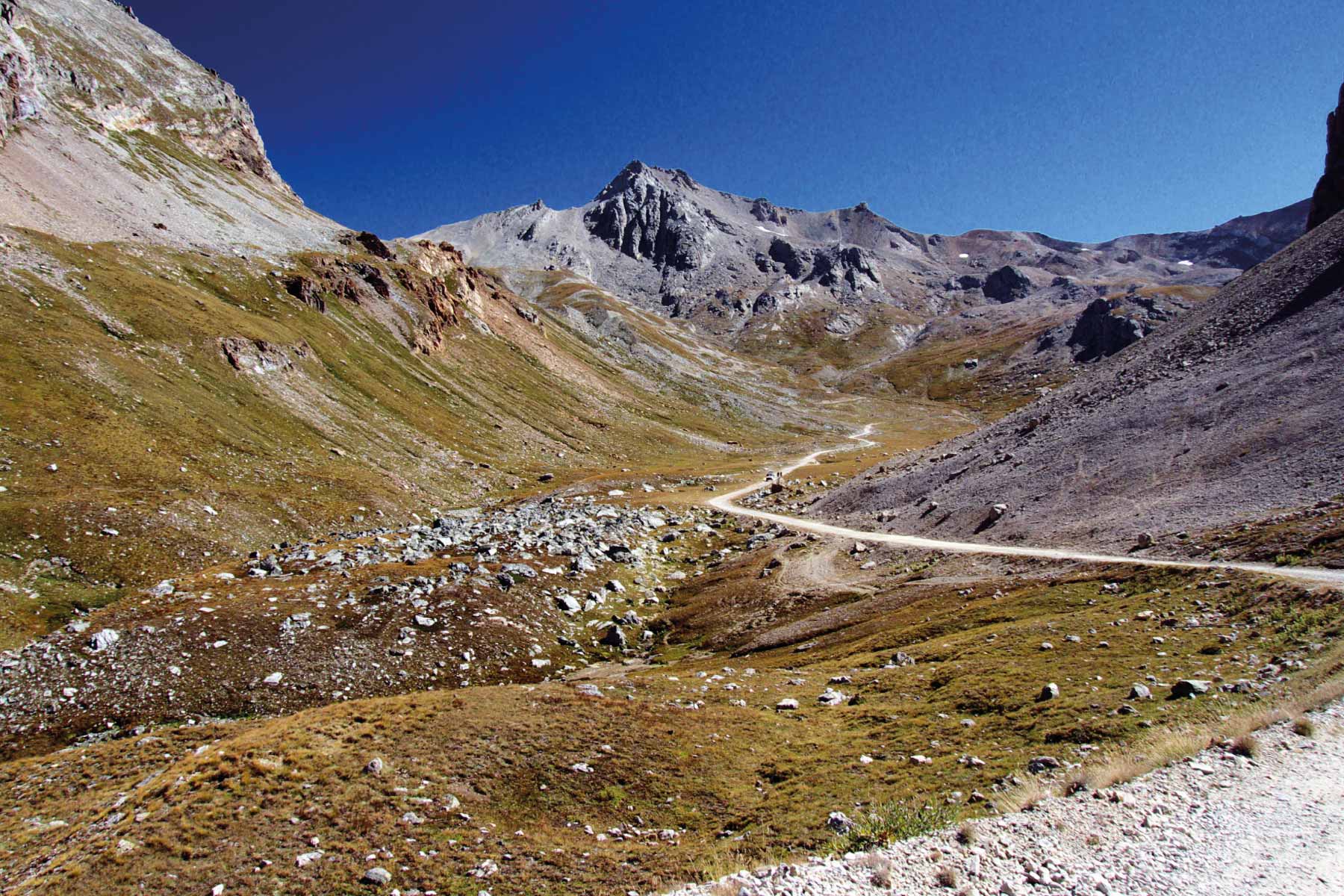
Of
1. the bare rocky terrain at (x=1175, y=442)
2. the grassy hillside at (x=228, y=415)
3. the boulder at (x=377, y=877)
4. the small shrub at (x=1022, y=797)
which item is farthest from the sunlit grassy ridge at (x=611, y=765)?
the grassy hillside at (x=228, y=415)

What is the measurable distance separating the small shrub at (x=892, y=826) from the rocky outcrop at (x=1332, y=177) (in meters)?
165

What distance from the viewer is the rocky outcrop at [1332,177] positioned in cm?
11606

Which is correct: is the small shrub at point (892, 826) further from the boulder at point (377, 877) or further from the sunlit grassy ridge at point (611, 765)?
the boulder at point (377, 877)

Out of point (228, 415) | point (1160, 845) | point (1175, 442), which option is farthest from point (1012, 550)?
point (228, 415)

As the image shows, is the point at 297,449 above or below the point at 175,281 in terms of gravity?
below

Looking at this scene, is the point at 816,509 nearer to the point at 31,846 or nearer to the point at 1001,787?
the point at 1001,787

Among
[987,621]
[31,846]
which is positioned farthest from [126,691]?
[987,621]

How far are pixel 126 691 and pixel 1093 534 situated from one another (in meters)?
50.6

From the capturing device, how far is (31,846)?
598 inches

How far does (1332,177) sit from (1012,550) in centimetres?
15286

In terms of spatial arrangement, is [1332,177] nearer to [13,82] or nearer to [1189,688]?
[1189,688]

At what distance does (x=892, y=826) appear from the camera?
13.2m

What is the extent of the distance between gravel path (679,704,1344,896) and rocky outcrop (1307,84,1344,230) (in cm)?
16043

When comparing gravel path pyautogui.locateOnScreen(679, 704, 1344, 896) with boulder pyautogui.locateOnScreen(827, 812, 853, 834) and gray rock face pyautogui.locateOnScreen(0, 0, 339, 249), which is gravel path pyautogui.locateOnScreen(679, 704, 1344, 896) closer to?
boulder pyautogui.locateOnScreen(827, 812, 853, 834)
